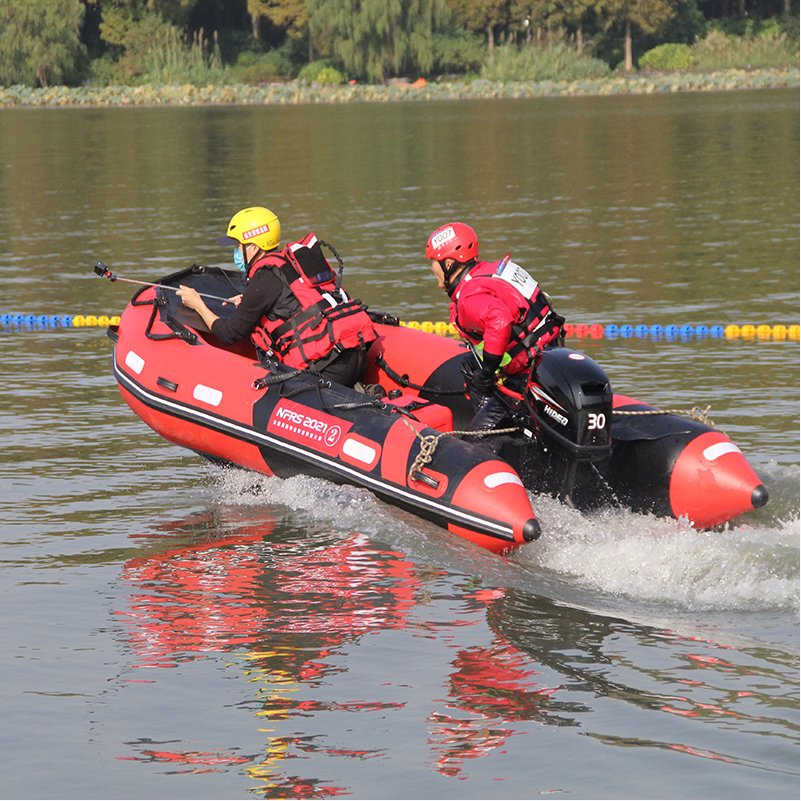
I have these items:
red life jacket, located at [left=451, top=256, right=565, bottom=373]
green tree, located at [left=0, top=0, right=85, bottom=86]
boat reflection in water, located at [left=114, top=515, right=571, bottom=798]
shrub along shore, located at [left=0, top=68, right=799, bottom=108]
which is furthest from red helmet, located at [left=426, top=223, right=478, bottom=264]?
green tree, located at [left=0, top=0, right=85, bottom=86]

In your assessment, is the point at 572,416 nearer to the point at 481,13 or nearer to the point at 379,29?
the point at 379,29

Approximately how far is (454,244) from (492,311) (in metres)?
0.52

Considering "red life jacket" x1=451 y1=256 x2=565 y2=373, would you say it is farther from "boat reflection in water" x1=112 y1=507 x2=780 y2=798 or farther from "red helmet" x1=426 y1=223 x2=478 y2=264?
"boat reflection in water" x1=112 y1=507 x2=780 y2=798

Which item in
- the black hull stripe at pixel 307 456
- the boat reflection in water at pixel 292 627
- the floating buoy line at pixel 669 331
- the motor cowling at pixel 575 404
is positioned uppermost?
the motor cowling at pixel 575 404

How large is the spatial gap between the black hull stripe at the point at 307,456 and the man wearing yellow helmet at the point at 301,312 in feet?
1.54

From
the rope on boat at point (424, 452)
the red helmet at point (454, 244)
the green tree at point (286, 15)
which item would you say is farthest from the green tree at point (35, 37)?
the rope on boat at point (424, 452)

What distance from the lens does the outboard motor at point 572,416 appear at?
7.51 metres

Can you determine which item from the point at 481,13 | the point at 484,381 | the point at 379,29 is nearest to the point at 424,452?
the point at 484,381

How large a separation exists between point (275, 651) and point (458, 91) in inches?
2002

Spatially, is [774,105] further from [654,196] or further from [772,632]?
[772,632]

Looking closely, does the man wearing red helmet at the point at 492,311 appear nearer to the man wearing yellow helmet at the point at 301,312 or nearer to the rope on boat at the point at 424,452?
the rope on boat at the point at 424,452

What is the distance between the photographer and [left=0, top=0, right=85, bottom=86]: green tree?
199 feet

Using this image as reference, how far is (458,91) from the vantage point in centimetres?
5584

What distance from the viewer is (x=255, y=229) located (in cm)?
892
